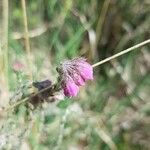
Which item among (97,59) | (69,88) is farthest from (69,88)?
(97,59)

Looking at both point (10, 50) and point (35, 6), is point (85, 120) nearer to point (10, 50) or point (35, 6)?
point (10, 50)

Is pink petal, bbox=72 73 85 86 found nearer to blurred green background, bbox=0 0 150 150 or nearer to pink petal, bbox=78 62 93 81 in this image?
pink petal, bbox=78 62 93 81

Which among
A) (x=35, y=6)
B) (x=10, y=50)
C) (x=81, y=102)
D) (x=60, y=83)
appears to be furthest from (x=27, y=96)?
(x=35, y=6)

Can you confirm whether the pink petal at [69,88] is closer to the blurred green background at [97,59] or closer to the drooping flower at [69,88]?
the drooping flower at [69,88]

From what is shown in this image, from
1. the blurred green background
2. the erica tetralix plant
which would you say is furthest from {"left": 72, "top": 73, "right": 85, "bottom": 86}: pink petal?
the blurred green background

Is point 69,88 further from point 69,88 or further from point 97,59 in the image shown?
point 97,59

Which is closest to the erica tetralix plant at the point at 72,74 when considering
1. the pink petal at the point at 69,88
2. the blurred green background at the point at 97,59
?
the pink petal at the point at 69,88
